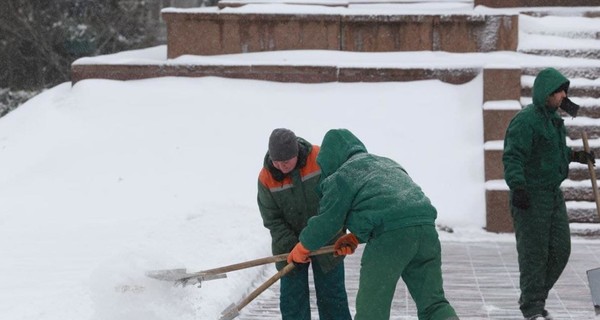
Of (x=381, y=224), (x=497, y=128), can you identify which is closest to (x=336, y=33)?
(x=497, y=128)

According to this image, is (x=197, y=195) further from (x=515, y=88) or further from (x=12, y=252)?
(x=515, y=88)

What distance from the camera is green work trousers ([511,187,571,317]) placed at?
22.7 feet

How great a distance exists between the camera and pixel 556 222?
6.98 m

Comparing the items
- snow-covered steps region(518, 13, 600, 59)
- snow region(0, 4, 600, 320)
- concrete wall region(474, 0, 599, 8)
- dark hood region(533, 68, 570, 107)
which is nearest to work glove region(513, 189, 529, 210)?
dark hood region(533, 68, 570, 107)

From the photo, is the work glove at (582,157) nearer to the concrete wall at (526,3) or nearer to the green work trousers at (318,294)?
the green work trousers at (318,294)

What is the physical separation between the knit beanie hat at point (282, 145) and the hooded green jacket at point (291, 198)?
7.2 inches

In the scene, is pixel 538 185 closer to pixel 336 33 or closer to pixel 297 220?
pixel 297 220

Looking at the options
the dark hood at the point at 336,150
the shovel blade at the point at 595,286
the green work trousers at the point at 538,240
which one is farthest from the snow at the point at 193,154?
the shovel blade at the point at 595,286

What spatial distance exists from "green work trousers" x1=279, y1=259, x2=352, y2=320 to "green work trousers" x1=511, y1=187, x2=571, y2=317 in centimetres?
141

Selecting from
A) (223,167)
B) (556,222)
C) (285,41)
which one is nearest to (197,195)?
(223,167)

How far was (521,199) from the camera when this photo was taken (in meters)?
6.84

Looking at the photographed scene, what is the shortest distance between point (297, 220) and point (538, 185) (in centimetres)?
174

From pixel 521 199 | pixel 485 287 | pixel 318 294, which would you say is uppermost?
pixel 521 199

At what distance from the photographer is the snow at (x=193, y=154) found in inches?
347
